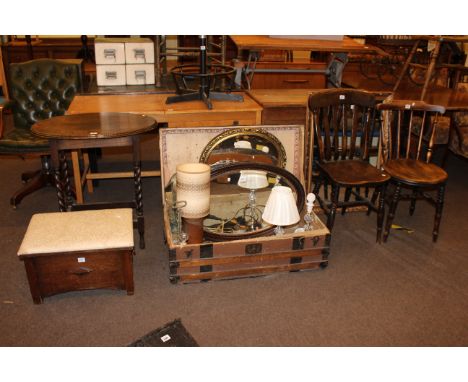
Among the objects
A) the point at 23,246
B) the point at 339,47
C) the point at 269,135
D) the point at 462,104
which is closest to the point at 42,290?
the point at 23,246

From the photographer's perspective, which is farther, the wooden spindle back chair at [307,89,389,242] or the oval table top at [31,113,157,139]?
the wooden spindle back chair at [307,89,389,242]

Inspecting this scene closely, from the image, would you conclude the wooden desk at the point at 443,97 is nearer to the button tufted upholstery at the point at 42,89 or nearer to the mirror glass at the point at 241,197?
the mirror glass at the point at 241,197

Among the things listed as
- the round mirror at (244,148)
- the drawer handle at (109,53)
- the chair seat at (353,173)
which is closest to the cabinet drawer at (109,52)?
the drawer handle at (109,53)

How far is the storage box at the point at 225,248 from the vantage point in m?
2.40

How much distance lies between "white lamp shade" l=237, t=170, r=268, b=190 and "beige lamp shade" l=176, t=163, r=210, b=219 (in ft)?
1.25

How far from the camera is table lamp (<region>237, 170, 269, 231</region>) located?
Answer: 2680mm

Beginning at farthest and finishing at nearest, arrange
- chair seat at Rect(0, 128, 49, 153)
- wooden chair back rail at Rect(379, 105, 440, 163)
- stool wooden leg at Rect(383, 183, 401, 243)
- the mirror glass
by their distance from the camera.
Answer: chair seat at Rect(0, 128, 49, 153)
wooden chair back rail at Rect(379, 105, 440, 163)
stool wooden leg at Rect(383, 183, 401, 243)
the mirror glass

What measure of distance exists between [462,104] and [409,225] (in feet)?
3.95

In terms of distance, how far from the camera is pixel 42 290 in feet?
7.32

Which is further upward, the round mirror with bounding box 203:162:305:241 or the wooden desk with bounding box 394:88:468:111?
the wooden desk with bounding box 394:88:468:111

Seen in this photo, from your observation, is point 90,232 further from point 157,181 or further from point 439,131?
point 439,131

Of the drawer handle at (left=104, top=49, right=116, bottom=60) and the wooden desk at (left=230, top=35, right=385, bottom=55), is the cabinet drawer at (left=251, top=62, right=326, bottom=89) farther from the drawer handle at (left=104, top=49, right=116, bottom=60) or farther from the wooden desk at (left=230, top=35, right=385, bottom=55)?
the drawer handle at (left=104, top=49, right=116, bottom=60)

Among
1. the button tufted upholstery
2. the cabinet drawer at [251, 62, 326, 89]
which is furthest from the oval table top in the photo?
the cabinet drawer at [251, 62, 326, 89]

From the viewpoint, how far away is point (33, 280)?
2.18 meters
